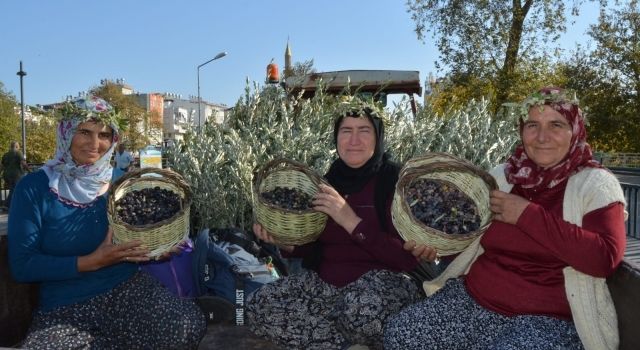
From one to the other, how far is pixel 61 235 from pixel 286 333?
1.15 metres

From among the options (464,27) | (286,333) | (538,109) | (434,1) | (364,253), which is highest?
(434,1)

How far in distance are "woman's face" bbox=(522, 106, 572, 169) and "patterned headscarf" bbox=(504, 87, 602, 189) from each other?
0.02 metres

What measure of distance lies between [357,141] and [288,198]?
47cm

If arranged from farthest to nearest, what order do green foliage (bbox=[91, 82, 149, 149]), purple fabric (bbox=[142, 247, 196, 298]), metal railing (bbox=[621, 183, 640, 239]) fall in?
1. green foliage (bbox=[91, 82, 149, 149])
2. metal railing (bbox=[621, 183, 640, 239])
3. purple fabric (bbox=[142, 247, 196, 298])

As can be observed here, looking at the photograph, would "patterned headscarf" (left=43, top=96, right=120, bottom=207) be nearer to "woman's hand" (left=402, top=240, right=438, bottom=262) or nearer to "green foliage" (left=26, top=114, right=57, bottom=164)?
"woman's hand" (left=402, top=240, right=438, bottom=262)

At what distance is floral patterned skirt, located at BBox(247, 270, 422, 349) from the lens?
7.68 feet

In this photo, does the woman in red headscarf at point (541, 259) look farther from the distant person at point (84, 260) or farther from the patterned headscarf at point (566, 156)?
the distant person at point (84, 260)

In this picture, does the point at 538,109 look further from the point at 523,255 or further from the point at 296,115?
the point at 296,115

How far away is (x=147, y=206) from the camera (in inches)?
91.9

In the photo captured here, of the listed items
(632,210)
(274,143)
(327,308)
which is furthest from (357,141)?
(632,210)

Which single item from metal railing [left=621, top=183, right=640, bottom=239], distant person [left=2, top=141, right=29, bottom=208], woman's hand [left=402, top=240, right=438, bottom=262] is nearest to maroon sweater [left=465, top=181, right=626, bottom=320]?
woman's hand [left=402, top=240, right=438, bottom=262]

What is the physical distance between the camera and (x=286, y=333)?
99.6 inches

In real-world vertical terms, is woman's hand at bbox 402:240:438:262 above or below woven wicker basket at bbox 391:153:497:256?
below

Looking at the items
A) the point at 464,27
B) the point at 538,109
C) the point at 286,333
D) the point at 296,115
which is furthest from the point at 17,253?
the point at 464,27
